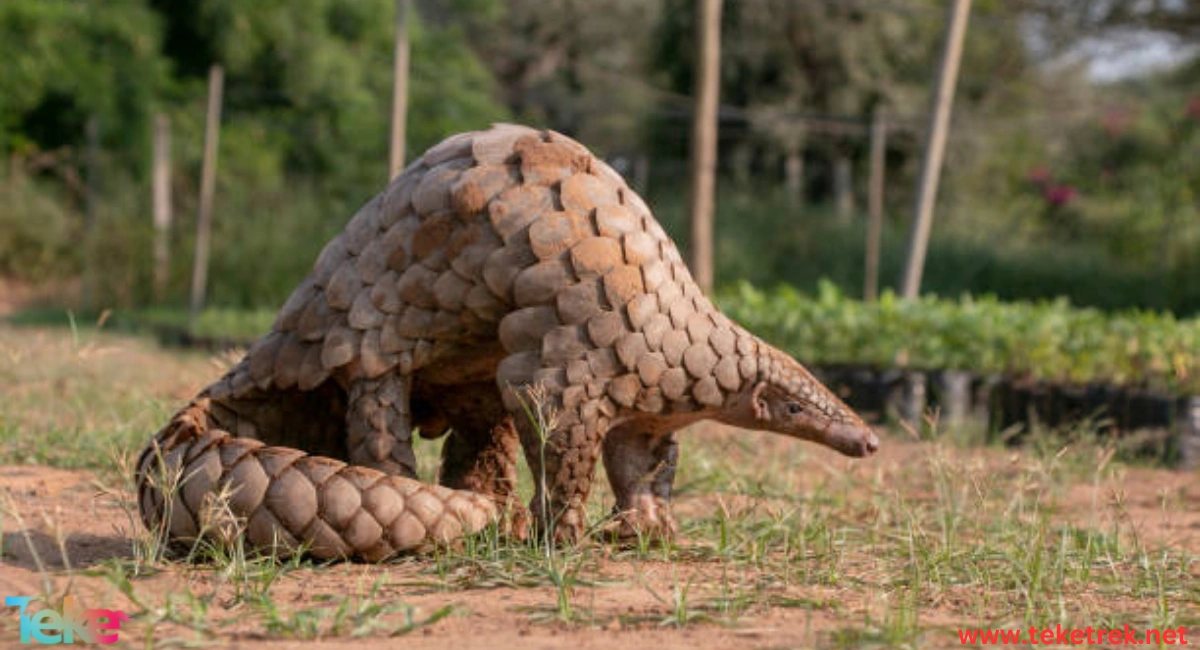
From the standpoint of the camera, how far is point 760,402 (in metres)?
3.69

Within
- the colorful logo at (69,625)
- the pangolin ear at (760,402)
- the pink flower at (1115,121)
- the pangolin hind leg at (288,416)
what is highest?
the pink flower at (1115,121)

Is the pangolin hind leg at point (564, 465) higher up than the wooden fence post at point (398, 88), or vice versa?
the wooden fence post at point (398, 88)

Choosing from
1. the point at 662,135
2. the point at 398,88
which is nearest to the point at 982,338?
the point at 398,88

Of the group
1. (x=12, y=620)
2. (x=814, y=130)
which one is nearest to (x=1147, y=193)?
(x=814, y=130)

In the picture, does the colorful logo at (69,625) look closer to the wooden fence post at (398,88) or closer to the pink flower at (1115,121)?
the wooden fence post at (398,88)

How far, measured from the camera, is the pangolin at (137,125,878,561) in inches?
135

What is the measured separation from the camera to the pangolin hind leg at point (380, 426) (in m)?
3.67

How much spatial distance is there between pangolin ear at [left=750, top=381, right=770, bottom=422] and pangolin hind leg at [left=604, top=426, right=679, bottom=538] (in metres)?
0.34

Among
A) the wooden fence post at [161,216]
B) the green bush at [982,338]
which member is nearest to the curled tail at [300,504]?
the green bush at [982,338]

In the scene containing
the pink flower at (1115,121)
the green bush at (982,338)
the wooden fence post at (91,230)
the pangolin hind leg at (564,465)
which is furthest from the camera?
the pink flower at (1115,121)

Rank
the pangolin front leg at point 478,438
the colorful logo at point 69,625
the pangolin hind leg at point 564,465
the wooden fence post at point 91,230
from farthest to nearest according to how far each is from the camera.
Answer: the wooden fence post at point 91,230 → the pangolin front leg at point 478,438 → the pangolin hind leg at point 564,465 → the colorful logo at point 69,625

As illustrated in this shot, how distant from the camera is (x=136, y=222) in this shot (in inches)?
640

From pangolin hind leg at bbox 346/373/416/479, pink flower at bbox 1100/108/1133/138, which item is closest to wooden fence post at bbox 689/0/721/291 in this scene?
pangolin hind leg at bbox 346/373/416/479

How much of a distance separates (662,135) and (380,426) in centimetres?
1718
